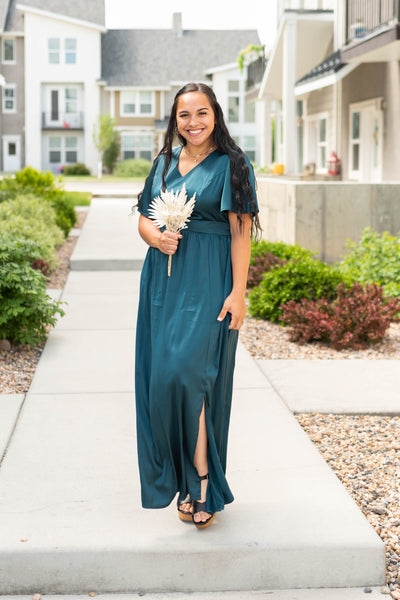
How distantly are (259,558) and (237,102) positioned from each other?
46937 millimetres

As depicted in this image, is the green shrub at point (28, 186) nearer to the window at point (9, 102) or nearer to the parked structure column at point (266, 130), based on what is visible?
the parked structure column at point (266, 130)

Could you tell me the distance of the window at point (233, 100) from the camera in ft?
157

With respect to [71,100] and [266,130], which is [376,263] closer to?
[266,130]

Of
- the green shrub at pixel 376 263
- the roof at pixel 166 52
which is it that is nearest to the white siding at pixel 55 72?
the roof at pixel 166 52

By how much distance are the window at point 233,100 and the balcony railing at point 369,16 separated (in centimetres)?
3150

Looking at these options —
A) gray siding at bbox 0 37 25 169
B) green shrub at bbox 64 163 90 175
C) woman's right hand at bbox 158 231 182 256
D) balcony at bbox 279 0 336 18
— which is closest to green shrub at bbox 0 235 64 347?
woman's right hand at bbox 158 231 182 256

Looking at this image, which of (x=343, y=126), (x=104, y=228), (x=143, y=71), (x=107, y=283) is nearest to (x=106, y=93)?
(x=143, y=71)

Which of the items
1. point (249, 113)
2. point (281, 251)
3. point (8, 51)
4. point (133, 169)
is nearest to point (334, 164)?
point (281, 251)

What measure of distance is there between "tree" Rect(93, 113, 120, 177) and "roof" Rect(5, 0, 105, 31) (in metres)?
5.71

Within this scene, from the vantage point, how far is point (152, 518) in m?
3.39

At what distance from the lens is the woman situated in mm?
3117

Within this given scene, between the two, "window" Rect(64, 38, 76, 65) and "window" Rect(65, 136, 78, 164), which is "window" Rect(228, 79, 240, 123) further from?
"window" Rect(65, 136, 78, 164)

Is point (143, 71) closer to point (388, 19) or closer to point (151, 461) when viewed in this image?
point (388, 19)

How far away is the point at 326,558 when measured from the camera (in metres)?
3.13
